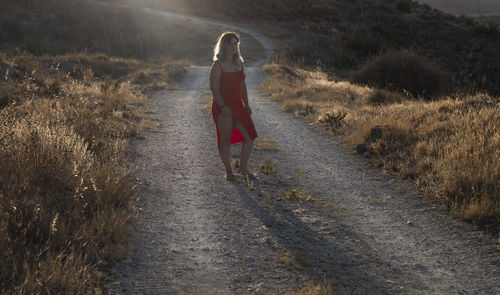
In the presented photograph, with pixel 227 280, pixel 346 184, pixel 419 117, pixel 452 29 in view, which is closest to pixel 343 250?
pixel 227 280

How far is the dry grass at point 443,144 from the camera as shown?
15.6 ft

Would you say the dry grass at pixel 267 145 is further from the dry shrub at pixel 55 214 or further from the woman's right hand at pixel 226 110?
the dry shrub at pixel 55 214

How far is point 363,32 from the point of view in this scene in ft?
123

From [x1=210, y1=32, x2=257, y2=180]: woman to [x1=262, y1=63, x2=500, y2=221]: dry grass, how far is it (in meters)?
2.62

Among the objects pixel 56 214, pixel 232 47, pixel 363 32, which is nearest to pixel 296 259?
pixel 56 214

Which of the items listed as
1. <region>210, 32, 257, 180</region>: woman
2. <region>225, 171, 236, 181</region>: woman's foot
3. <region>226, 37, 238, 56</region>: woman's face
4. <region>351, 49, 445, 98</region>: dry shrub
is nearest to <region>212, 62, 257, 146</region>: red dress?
<region>210, 32, 257, 180</region>: woman

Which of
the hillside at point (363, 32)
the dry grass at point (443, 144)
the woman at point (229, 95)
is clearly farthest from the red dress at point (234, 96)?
the hillside at point (363, 32)

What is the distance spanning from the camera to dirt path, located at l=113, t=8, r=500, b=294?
329 cm

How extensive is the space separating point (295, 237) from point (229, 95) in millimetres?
2194

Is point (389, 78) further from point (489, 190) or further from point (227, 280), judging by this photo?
point (227, 280)

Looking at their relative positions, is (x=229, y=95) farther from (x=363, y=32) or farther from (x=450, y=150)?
(x=363, y=32)

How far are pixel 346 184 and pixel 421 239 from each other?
1.78 m

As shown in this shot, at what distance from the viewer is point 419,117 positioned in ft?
26.2

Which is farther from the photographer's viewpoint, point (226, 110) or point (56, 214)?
point (226, 110)
